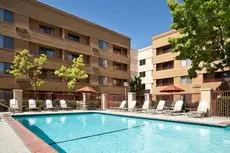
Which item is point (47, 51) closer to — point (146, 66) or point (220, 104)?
point (220, 104)

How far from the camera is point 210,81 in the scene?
33812 mm

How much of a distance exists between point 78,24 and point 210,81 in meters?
21.1

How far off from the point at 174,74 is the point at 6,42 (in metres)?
25.5

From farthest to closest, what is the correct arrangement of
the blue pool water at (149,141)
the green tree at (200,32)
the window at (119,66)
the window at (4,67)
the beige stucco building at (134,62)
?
the beige stucco building at (134,62) < the window at (119,66) < the window at (4,67) < the green tree at (200,32) < the blue pool water at (149,141)

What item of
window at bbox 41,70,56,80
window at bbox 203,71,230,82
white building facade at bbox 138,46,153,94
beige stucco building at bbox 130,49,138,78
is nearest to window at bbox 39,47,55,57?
window at bbox 41,70,56,80

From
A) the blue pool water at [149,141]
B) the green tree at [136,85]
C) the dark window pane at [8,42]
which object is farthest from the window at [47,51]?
the blue pool water at [149,141]

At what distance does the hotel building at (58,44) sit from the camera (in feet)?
92.0

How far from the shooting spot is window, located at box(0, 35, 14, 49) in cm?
2741

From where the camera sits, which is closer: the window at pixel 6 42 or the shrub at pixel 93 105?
the window at pixel 6 42

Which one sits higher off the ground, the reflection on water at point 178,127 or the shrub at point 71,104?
the shrub at point 71,104

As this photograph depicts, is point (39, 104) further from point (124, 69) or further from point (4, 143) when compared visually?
point (124, 69)

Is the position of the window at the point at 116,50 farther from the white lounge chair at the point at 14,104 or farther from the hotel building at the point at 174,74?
the white lounge chair at the point at 14,104

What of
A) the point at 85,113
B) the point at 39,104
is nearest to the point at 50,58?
the point at 39,104

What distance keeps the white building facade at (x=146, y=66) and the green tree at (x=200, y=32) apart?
28910mm
